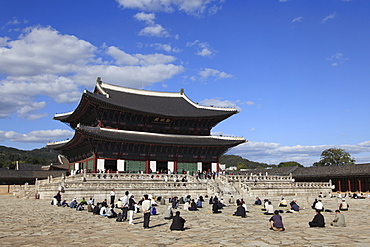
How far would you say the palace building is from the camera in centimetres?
5141

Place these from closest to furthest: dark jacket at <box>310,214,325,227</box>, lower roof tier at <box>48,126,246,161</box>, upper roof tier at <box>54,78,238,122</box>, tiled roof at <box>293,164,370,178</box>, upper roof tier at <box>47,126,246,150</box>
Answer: dark jacket at <box>310,214,325,227</box>
upper roof tier at <box>47,126,246,150</box>
lower roof tier at <box>48,126,246,161</box>
tiled roof at <box>293,164,370,178</box>
upper roof tier at <box>54,78,238,122</box>

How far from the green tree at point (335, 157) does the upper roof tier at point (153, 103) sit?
46754mm

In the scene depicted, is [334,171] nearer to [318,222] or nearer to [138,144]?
[138,144]

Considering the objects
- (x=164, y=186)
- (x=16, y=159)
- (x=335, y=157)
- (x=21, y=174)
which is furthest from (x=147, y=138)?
(x=16, y=159)

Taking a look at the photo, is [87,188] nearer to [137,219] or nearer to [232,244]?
[137,219]

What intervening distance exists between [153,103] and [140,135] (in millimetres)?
10548

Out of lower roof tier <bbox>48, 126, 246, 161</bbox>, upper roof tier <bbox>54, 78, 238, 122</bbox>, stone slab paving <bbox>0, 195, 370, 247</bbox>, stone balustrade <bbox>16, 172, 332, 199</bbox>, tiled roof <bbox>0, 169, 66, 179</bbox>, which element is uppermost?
upper roof tier <bbox>54, 78, 238, 122</bbox>

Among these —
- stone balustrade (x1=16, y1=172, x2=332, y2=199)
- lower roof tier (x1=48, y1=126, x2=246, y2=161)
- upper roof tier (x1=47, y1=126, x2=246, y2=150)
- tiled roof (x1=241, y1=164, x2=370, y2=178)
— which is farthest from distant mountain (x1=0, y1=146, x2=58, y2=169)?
tiled roof (x1=241, y1=164, x2=370, y2=178)

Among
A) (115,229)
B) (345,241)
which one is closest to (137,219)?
→ (115,229)

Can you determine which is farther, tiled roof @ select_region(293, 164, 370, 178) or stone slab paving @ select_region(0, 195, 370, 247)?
tiled roof @ select_region(293, 164, 370, 178)

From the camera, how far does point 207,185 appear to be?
42844 millimetres

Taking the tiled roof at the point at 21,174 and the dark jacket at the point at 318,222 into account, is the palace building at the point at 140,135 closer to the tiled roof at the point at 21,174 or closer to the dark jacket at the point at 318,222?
the tiled roof at the point at 21,174

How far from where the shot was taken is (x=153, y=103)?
64438 millimetres

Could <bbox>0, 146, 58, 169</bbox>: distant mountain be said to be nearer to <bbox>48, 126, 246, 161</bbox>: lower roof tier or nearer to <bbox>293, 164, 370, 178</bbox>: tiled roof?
<bbox>48, 126, 246, 161</bbox>: lower roof tier
